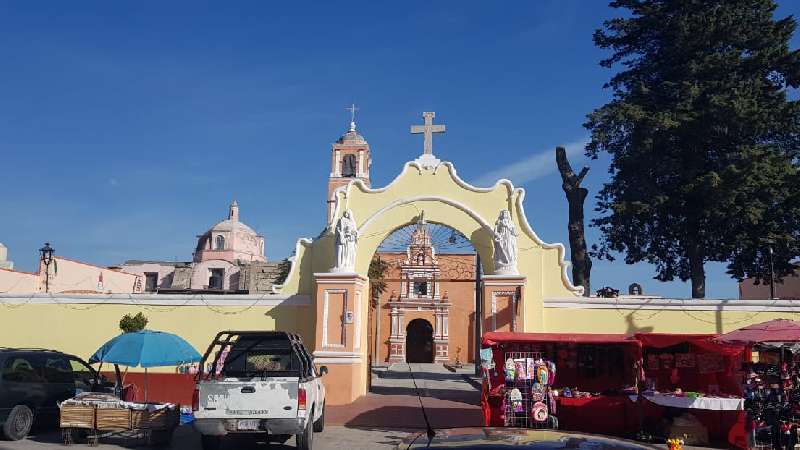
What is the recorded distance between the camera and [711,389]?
508 inches

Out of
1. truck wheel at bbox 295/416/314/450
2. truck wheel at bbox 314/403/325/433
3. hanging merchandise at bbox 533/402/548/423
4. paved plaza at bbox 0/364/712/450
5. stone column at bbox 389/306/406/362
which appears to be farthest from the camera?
stone column at bbox 389/306/406/362

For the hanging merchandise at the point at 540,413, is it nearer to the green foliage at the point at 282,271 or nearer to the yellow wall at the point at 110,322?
the yellow wall at the point at 110,322

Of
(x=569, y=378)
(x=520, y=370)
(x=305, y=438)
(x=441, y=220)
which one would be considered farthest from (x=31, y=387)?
(x=441, y=220)

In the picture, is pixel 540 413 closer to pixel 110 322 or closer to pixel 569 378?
pixel 569 378

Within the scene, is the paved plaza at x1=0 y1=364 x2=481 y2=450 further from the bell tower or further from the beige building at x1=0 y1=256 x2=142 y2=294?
the bell tower

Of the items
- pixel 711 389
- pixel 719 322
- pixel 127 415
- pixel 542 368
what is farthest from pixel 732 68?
pixel 127 415

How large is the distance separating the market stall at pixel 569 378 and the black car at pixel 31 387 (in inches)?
302

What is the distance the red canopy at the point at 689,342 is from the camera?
12477 millimetres

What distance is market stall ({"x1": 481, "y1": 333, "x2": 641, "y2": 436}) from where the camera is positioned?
12.3 metres

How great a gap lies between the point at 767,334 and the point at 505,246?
695 centimetres

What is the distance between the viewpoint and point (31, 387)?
1178cm

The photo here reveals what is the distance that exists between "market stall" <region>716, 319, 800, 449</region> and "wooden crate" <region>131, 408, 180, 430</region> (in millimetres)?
9409

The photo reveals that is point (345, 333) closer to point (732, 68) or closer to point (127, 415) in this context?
point (127, 415)

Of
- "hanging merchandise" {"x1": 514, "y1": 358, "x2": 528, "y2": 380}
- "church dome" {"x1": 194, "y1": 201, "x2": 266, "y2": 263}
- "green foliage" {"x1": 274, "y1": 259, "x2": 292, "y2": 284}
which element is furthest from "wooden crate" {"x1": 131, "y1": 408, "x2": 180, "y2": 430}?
"church dome" {"x1": 194, "y1": 201, "x2": 266, "y2": 263}
